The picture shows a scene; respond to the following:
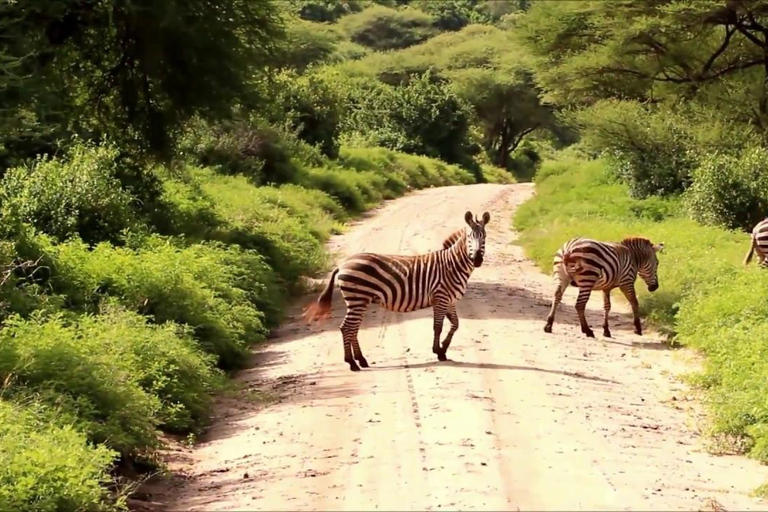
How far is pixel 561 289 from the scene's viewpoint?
1348 cm

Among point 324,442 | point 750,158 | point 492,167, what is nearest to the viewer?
point 324,442

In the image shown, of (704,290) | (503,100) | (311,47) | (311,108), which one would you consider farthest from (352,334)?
(503,100)

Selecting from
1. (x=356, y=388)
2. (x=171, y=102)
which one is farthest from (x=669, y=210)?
(x=356, y=388)

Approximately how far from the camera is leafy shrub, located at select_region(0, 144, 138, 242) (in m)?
14.3

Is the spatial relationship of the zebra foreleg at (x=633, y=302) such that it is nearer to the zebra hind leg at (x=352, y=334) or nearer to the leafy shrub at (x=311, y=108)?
the zebra hind leg at (x=352, y=334)

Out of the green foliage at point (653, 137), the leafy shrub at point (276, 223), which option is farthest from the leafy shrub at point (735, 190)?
the leafy shrub at point (276, 223)

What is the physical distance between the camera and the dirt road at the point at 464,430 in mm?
6863

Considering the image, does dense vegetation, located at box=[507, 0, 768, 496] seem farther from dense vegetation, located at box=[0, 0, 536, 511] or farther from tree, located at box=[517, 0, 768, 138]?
dense vegetation, located at box=[0, 0, 536, 511]

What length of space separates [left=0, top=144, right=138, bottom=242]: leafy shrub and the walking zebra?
6.35 meters

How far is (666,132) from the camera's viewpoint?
2395cm

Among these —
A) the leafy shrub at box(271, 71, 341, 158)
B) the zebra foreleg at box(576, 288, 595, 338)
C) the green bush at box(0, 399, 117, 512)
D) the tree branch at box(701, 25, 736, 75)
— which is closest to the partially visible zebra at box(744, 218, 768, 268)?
the zebra foreleg at box(576, 288, 595, 338)

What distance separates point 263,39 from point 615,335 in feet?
27.0

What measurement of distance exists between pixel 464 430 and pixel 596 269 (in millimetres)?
5638

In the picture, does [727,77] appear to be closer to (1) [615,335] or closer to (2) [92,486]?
(1) [615,335]
